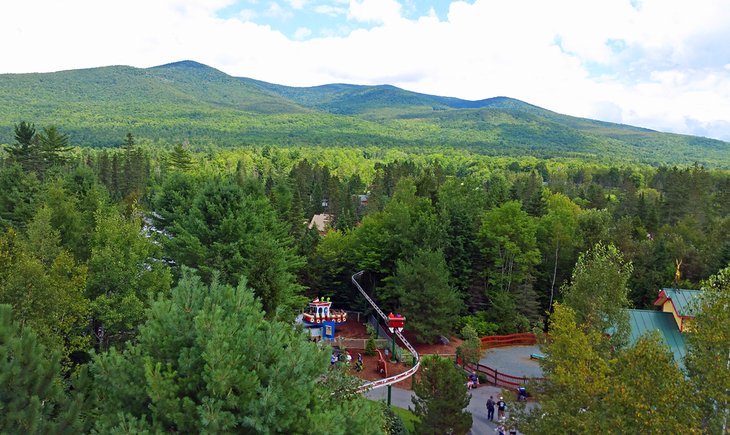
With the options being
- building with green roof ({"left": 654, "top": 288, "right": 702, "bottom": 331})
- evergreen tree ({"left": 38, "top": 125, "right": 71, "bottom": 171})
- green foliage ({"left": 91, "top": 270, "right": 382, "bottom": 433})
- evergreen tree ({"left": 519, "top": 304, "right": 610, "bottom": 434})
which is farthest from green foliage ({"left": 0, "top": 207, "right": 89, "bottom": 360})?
evergreen tree ({"left": 38, "top": 125, "right": 71, "bottom": 171})

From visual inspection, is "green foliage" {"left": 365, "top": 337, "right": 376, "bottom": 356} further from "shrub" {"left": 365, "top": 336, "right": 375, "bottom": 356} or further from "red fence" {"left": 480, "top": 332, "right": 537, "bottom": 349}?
"red fence" {"left": 480, "top": 332, "right": 537, "bottom": 349}

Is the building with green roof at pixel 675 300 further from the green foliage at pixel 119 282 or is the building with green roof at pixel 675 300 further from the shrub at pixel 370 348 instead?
the green foliage at pixel 119 282

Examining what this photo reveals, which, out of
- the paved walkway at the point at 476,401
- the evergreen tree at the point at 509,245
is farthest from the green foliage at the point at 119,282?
the evergreen tree at the point at 509,245

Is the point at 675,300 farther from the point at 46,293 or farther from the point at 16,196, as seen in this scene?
the point at 16,196

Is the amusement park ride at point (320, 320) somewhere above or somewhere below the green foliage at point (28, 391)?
below

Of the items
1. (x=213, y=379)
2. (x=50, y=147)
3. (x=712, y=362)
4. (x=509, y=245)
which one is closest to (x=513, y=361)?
(x=509, y=245)

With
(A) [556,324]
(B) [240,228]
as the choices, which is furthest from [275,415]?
(B) [240,228]
